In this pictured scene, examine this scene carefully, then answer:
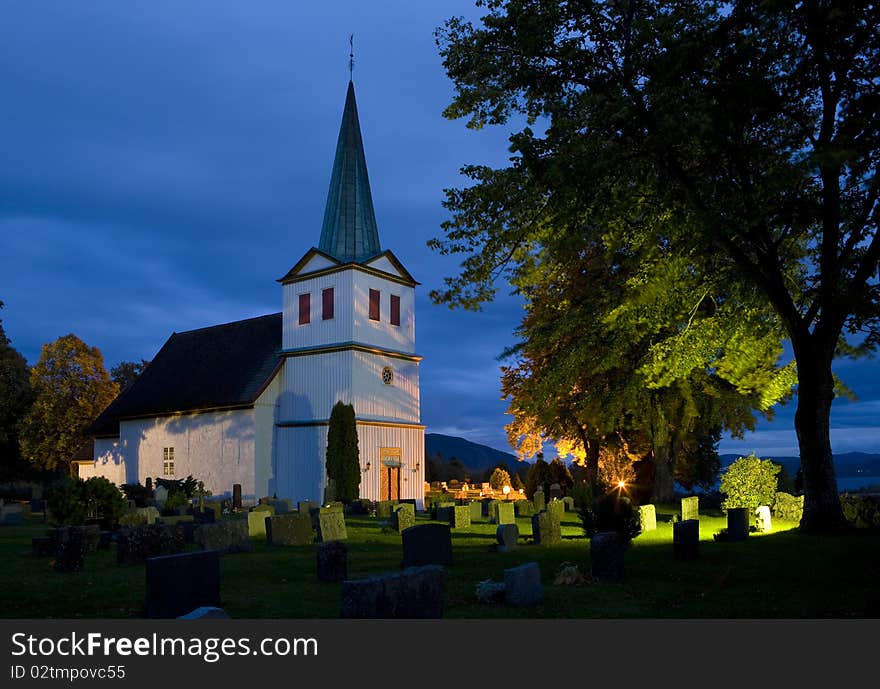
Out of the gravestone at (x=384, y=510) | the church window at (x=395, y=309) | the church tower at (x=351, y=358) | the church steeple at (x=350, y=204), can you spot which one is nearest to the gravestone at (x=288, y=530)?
the gravestone at (x=384, y=510)

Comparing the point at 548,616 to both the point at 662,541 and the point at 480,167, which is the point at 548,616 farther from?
the point at 480,167

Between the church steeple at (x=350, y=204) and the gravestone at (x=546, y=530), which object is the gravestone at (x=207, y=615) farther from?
the church steeple at (x=350, y=204)

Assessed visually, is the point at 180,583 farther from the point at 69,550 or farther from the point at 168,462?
the point at 168,462

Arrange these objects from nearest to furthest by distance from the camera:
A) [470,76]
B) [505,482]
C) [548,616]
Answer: [548,616], [470,76], [505,482]

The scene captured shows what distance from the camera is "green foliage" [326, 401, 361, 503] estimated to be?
100 feet

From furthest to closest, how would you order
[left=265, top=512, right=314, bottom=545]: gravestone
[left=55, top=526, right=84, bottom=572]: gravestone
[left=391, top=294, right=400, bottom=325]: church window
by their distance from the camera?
[left=391, top=294, right=400, bottom=325]: church window
[left=265, top=512, right=314, bottom=545]: gravestone
[left=55, top=526, right=84, bottom=572]: gravestone

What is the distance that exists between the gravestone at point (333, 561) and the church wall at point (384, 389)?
21.5 metres

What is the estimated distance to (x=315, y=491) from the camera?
3250 cm

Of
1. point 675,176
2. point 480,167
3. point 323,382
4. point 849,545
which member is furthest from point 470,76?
point 323,382

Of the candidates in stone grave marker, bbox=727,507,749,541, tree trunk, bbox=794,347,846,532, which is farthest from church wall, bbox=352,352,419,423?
tree trunk, bbox=794,347,846,532

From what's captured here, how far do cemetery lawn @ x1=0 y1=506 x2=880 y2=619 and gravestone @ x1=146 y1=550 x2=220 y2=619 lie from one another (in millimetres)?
391

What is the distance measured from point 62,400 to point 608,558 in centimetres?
4420

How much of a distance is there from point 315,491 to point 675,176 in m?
21.9

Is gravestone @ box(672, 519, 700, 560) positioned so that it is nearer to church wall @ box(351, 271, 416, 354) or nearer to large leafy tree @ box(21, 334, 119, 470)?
church wall @ box(351, 271, 416, 354)
